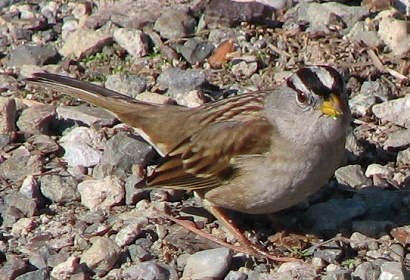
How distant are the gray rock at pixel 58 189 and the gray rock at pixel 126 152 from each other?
9.8 inches

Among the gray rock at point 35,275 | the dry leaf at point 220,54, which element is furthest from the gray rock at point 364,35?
the gray rock at point 35,275

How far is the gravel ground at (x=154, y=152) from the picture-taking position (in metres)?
5.16

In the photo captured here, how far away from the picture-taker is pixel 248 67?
6.68 m

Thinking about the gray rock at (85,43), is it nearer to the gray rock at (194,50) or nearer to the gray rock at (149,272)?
the gray rock at (194,50)

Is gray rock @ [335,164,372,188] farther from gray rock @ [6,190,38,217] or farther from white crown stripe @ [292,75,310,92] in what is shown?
gray rock @ [6,190,38,217]

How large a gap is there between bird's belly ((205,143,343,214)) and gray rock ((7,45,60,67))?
2038mm

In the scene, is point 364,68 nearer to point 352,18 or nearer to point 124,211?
point 352,18

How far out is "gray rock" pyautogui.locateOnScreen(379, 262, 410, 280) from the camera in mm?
4849

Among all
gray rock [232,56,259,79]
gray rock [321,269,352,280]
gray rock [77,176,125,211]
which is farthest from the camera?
gray rock [232,56,259,79]

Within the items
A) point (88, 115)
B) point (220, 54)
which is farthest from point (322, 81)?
point (220, 54)

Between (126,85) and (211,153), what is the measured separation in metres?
1.21

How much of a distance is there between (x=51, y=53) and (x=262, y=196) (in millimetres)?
2247

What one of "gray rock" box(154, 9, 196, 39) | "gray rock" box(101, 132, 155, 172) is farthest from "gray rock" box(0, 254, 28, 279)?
"gray rock" box(154, 9, 196, 39)

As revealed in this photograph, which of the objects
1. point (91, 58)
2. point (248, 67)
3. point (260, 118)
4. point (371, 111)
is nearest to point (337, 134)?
point (260, 118)
